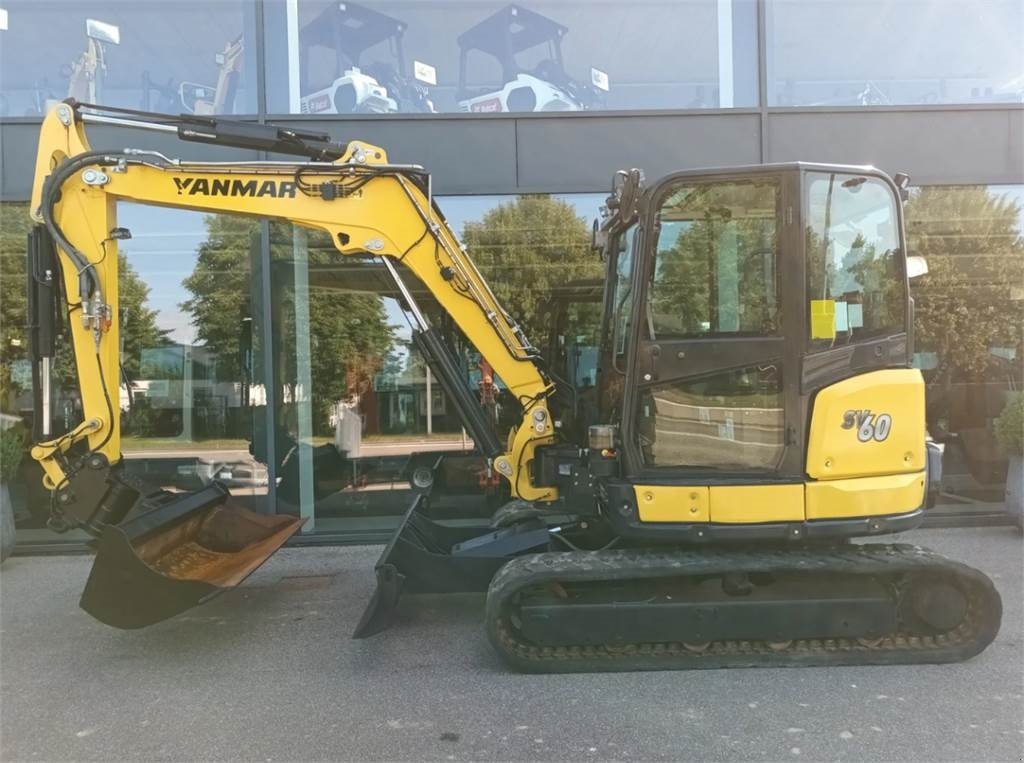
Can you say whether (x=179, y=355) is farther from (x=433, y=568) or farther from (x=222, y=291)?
(x=433, y=568)

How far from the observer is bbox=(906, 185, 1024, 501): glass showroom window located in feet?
23.6

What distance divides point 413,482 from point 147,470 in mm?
2735

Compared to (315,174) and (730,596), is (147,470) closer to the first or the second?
(315,174)

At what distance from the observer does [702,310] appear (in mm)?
3887

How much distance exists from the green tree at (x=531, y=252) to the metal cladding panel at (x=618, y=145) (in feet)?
0.97

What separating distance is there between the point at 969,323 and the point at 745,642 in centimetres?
570

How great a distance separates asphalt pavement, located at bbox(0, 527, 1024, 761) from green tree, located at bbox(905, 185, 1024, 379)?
14.0 ft

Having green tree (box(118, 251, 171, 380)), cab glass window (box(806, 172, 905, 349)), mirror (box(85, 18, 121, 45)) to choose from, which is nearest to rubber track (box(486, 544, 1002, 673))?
cab glass window (box(806, 172, 905, 349))

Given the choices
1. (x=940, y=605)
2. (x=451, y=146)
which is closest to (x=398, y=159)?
(x=451, y=146)

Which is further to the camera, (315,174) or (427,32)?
(427,32)

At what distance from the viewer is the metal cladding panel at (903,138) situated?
6.73 meters

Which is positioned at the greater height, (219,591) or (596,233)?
(596,233)

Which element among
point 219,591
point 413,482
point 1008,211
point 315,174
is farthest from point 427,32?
point 1008,211

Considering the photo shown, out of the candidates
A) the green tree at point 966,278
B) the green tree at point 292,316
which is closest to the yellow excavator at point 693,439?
the green tree at point 292,316
